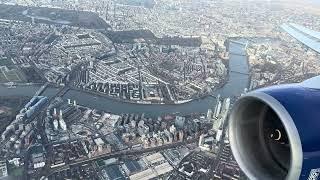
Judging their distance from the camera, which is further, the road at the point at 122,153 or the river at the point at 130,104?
the river at the point at 130,104

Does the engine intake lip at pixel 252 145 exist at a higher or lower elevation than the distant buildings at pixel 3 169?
higher

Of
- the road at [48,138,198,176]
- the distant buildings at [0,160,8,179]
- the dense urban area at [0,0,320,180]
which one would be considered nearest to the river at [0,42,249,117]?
the dense urban area at [0,0,320,180]

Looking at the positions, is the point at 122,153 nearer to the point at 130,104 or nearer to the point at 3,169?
the point at 3,169

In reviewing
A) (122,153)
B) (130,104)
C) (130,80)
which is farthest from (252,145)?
(130,80)

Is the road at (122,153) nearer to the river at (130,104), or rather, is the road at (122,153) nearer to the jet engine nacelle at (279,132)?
the river at (130,104)

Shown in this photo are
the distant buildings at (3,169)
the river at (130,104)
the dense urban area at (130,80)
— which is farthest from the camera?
the river at (130,104)

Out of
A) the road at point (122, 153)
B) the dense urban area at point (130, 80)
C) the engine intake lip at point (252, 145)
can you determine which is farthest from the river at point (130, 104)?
the engine intake lip at point (252, 145)

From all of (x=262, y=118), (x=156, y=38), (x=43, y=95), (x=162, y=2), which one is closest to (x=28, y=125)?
(x=43, y=95)
